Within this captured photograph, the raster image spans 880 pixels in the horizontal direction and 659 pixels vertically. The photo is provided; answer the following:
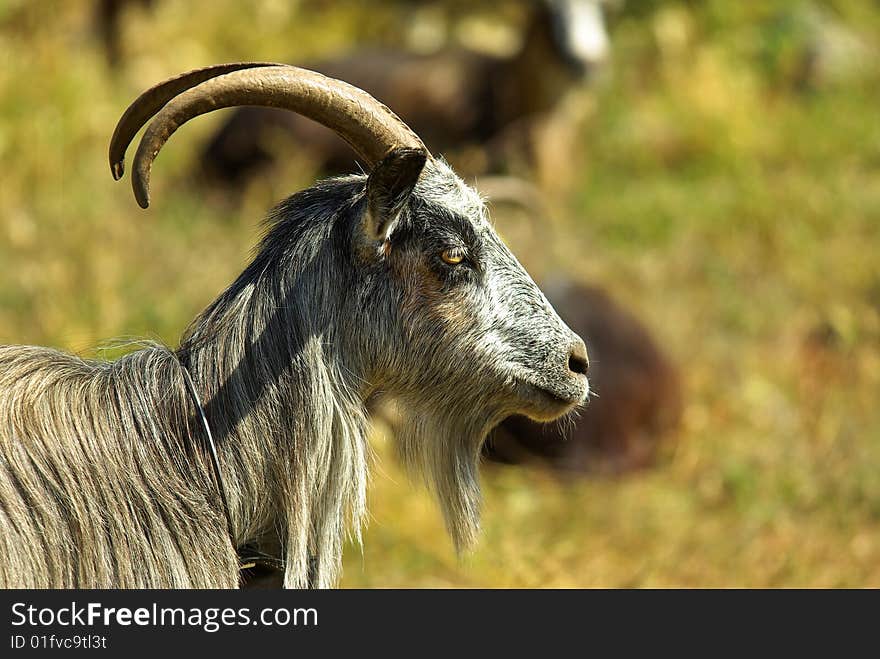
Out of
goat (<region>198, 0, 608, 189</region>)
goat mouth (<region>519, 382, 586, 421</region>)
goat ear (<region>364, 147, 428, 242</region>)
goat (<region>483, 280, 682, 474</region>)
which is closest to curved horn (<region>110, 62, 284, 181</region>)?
goat ear (<region>364, 147, 428, 242</region>)

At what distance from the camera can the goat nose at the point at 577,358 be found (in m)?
3.22

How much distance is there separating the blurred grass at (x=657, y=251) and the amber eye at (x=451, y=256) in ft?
3.21

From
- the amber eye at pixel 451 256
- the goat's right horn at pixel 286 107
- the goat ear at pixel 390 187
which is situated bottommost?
the amber eye at pixel 451 256

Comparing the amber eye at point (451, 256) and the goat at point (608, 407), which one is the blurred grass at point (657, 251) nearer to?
the goat at point (608, 407)

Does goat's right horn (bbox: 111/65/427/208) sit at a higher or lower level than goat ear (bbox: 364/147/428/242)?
higher

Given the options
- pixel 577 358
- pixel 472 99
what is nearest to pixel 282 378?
pixel 577 358

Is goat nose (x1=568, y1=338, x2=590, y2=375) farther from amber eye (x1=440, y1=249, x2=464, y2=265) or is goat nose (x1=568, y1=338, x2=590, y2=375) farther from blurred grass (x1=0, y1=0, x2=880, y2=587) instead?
blurred grass (x1=0, y1=0, x2=880, y2=587)

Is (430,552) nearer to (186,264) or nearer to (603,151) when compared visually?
(186,264)

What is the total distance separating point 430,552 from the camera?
5.47 metres

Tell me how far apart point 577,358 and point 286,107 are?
0.98 m

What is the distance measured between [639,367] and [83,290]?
9.94ft

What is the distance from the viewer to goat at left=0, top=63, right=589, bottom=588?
281 cm

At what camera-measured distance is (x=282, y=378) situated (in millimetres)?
2963

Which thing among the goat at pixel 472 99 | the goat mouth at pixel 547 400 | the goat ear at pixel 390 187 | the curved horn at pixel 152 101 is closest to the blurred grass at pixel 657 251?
the goat at pixel 472 99
